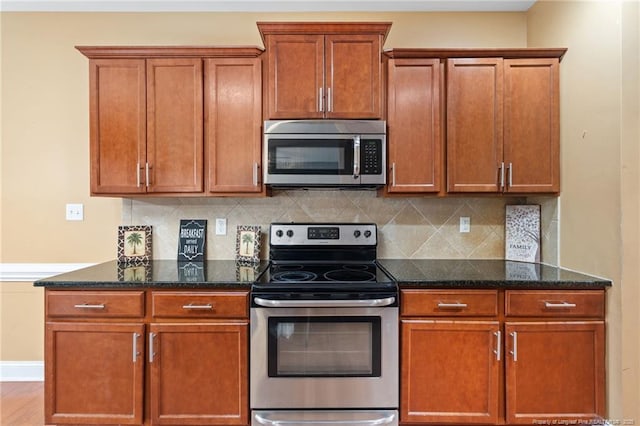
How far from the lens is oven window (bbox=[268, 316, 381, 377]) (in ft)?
5.77

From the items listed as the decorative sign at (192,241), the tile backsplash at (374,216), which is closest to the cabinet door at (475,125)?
the tile backsplash at (374,216)

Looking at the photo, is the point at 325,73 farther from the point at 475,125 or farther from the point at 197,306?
the point at 197,306

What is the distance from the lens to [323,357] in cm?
178

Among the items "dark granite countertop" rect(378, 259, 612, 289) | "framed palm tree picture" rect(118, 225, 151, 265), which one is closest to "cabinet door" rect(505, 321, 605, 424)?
"dark granite countertop" rect(378, 259, 612, 289)

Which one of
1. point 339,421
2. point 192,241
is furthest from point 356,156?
point 339,421

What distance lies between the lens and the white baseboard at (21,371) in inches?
97.0

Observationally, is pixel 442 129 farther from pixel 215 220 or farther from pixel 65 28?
pixel 65 28

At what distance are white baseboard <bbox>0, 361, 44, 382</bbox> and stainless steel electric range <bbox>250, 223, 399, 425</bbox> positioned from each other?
1855 mm

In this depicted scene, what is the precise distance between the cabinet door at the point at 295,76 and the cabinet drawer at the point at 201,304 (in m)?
1.11

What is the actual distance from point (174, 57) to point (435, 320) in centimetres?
218

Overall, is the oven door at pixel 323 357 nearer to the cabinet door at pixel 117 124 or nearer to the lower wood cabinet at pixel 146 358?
the lower wood cabinet at pixel 146 358

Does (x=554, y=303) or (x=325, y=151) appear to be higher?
(x=325, y=151)

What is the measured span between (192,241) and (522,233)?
7.63 feet

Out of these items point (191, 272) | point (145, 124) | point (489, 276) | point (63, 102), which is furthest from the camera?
point (63, 102)
